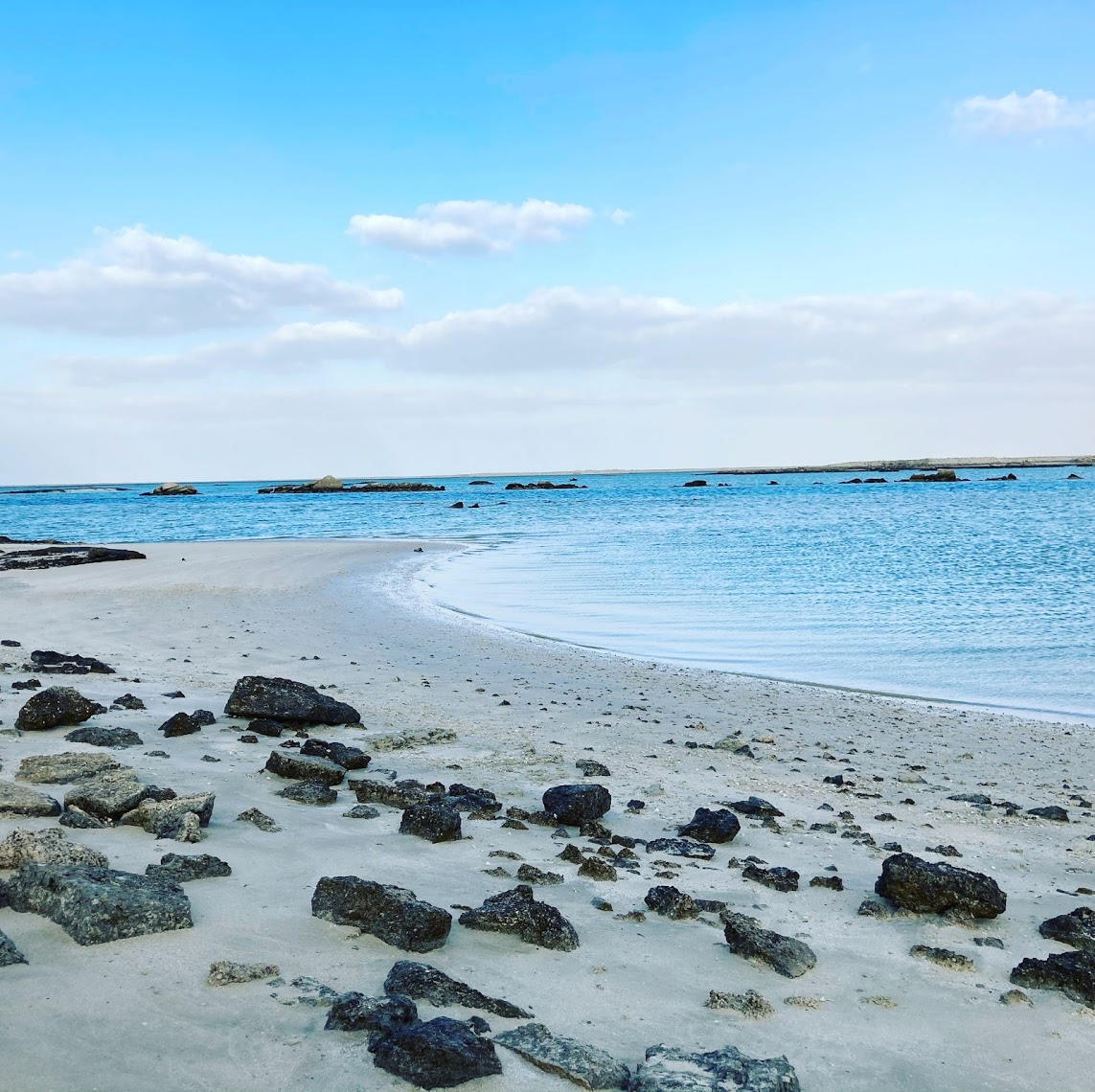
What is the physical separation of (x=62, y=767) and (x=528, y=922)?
3.56m

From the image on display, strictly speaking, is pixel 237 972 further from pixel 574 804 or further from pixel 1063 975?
pixel 1063 975

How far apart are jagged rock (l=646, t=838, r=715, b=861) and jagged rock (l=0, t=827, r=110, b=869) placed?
3107mm

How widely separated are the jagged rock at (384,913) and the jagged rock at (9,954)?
117 centimetres

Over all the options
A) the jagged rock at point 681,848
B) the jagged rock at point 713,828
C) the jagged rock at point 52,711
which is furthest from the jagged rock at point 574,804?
the jagged rock at point 52,711

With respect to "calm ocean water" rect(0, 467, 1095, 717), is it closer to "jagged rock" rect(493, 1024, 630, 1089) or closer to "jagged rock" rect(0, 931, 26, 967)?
"jagged rock" rect(493, 1024, 630, 1089)

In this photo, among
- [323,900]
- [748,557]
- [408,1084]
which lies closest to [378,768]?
[323,900]

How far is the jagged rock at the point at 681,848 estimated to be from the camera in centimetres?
565

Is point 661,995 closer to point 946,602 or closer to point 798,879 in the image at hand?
point 798,879

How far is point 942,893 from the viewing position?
4863 mm

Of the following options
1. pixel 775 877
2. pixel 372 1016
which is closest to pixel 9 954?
pixel 372 1016

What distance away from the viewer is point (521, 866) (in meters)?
5.04

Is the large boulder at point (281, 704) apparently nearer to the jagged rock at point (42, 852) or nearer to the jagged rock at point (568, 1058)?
the jagged rock at point (42, 852)

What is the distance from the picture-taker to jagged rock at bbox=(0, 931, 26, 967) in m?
3.46

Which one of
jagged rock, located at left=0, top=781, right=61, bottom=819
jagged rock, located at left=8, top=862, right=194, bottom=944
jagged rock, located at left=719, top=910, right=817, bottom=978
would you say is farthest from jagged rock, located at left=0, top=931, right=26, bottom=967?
jagged rock, located at left=719, top=910, right=817, bottom=978
